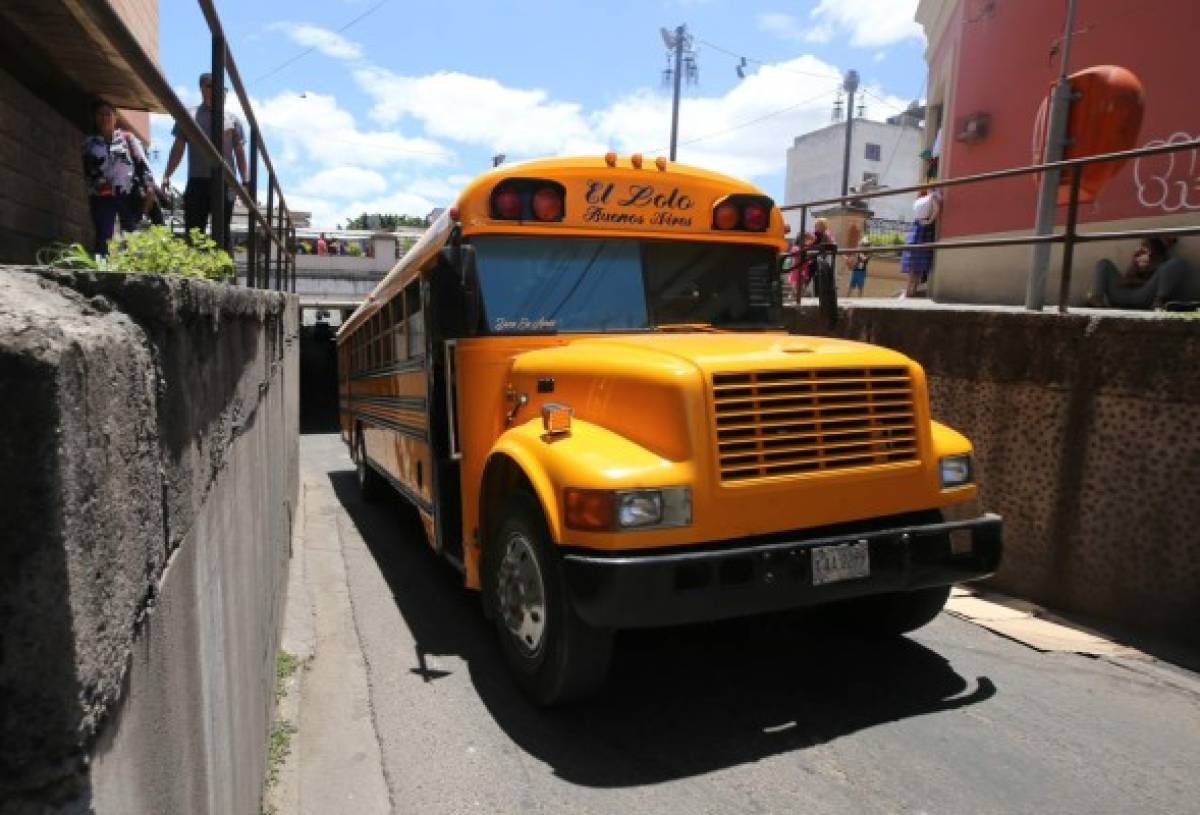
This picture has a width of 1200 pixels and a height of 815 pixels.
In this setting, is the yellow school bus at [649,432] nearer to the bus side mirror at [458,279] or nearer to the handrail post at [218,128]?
the bus side mirror at [458,279]

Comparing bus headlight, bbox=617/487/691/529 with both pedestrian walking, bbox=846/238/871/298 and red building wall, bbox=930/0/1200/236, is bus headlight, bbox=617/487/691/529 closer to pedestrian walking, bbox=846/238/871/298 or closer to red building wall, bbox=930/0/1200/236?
red building wall, bbox=930/0/1200/236

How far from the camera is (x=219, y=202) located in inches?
130

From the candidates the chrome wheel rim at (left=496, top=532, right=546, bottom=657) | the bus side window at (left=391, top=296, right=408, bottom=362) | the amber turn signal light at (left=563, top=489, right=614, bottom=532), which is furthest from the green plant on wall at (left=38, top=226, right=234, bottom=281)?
the bus side window at (left=391, top=296, right=408, bottom=362)

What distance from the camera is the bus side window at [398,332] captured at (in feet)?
20.6

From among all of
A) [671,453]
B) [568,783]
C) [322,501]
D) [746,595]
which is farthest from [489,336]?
[322,501]

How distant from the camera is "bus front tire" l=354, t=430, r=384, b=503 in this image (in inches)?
362

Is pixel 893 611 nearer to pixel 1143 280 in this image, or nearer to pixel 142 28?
pixel 1143 280

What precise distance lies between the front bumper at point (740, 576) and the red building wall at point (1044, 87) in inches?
239

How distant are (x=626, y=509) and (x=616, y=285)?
185cm

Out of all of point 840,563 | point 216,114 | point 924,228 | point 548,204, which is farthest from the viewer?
point 924,228

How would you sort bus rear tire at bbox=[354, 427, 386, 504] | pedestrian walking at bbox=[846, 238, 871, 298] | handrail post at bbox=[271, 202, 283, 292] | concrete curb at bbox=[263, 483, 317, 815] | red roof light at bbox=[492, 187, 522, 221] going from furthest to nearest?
1. pedestrian walking at bbox=[846, 238, 871, 298]
2. bus rear tire at bbox=[354, 427, 386, 504]
3. handrail post at bbox=[271, 202, 283, 292]
4. red roof light at bbox=[492, 187, 522, 221]
5. concrete curb at bbox=[263, 483, 317, 815]

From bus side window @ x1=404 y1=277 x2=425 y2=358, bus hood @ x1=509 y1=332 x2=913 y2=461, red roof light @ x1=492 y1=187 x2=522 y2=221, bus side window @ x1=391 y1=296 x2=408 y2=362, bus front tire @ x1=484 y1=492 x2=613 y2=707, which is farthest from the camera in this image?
bus side window @ x1=391 y1=296 x2=408 y2=362

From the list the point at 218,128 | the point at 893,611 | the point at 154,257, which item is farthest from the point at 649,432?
the point at 218,128

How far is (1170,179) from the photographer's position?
800 cm
